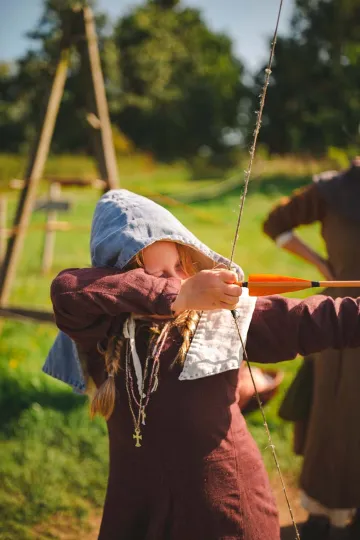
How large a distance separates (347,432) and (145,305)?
1.17 meters

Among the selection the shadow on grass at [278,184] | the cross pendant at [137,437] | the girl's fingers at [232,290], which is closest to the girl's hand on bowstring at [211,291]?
the girl's fingers at [232,290]

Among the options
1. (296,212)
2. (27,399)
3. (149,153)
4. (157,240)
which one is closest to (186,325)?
(157,240)

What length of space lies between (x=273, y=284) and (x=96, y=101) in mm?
3006

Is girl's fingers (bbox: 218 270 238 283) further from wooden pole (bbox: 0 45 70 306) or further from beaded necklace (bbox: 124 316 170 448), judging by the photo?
wooden pole (bbox: 0 45 70 306)

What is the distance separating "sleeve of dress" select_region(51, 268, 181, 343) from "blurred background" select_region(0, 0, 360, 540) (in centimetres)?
42

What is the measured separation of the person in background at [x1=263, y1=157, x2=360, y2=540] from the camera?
82.9 inches

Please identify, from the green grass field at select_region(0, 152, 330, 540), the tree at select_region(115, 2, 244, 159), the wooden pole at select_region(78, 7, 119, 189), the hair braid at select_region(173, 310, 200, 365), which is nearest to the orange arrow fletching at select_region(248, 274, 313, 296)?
the hair braid at select_region(173, 310, 200, 365)

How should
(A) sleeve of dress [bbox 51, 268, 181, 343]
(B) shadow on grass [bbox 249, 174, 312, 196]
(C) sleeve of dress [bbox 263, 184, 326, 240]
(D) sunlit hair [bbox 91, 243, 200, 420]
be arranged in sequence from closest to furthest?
(A) sleeve of dress [bbox 51, 268, 181, 343]
(D) sunlit hair [bbox 91, 243, 200, 420]
(C) sleeve of dress [bbox 263, 184, 326, 240]
(B) shadow on grass [bbox 249, 174, 312, 196]

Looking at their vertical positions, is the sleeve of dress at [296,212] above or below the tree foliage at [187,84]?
below

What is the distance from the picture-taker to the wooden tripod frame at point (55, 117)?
12.3 ft

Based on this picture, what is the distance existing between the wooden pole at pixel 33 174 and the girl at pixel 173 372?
8.38 ft

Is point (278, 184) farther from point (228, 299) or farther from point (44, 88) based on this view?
point (228, 299)

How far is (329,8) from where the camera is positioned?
60.1 feet

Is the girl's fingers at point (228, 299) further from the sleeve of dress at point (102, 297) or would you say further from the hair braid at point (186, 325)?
the hair braid at point (186, 325)
